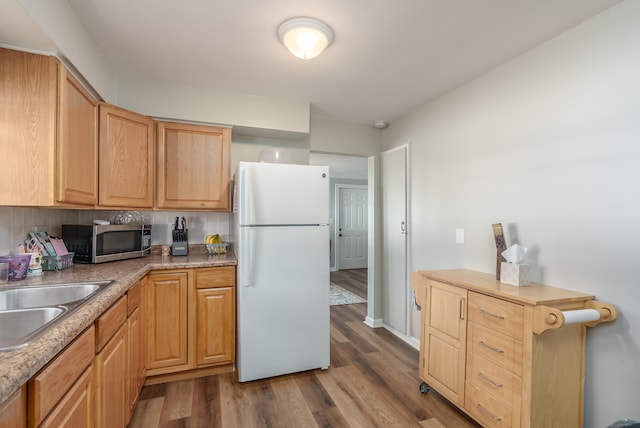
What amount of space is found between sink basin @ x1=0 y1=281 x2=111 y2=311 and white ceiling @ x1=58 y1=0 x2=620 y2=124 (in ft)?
4.84

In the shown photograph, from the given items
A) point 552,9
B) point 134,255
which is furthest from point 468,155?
point 134,255

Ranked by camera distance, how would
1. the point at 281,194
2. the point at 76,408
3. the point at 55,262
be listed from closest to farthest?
the point at 76,408 < the point at 55,262 < the point at 281,194

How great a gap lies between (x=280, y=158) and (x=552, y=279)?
2214 millimetres

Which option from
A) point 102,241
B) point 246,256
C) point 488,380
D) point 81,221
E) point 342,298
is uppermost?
point 81,221

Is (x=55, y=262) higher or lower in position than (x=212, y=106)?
lower

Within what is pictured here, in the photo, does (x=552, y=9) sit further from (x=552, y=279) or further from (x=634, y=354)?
(x=634, y=354)

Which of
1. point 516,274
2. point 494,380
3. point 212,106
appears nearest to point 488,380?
point 494,380

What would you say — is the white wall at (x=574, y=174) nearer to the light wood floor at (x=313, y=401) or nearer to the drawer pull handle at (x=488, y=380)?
the drawer pull handle at (x=488, y=380)

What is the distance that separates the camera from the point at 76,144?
1.79 metres

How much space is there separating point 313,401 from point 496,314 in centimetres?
134

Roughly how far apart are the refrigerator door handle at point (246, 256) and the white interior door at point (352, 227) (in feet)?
16.4

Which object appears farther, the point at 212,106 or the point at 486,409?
the point at 212,106

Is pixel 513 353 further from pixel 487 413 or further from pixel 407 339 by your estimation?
pixel 407 339

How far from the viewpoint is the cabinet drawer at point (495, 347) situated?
1.57 metres
